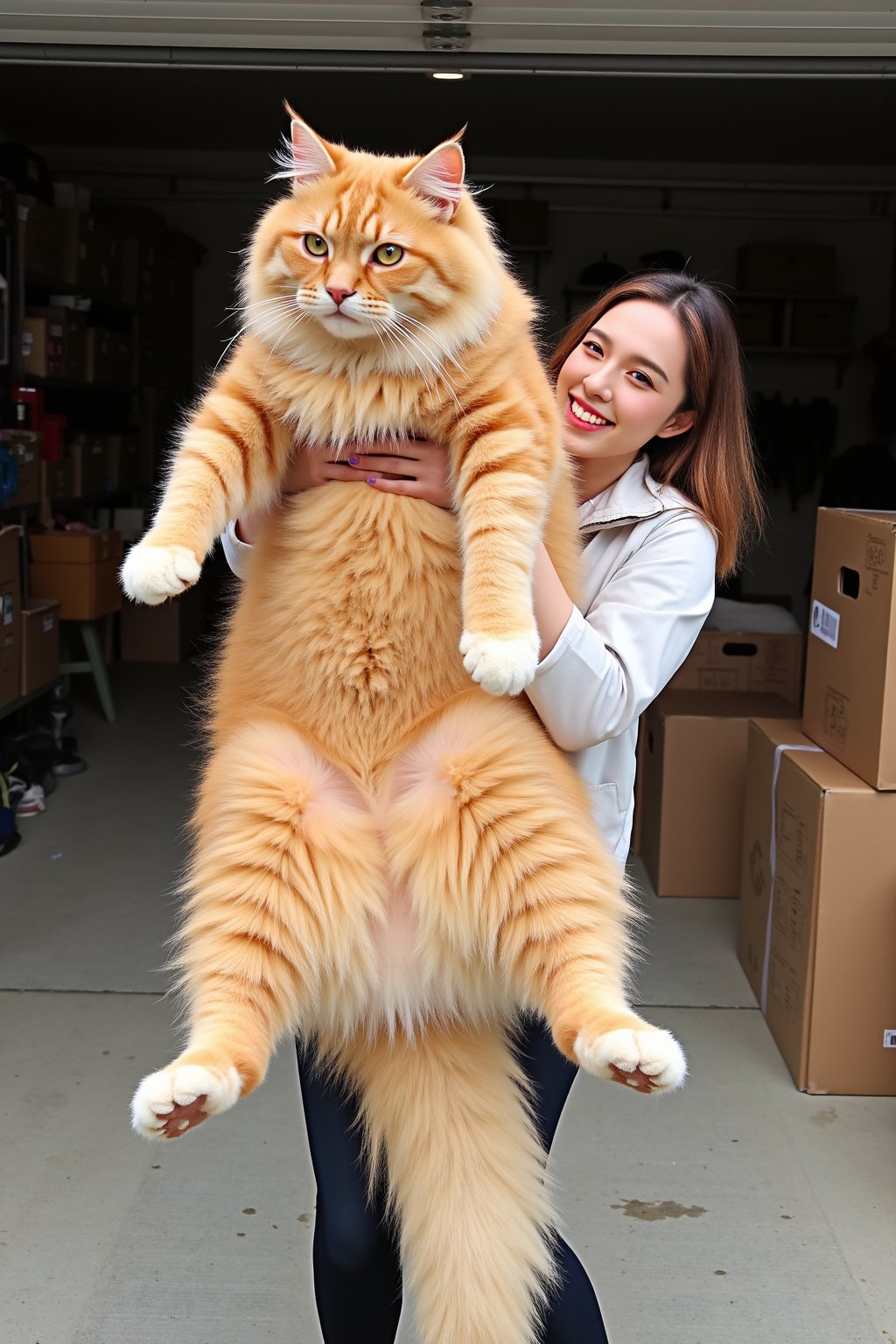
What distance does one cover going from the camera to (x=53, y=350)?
4.98 m

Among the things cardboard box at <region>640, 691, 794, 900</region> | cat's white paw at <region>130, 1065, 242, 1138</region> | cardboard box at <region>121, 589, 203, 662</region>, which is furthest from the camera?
cardboard box at <region>121, 589, 203, 662</region>

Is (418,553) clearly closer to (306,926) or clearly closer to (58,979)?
(306,926)

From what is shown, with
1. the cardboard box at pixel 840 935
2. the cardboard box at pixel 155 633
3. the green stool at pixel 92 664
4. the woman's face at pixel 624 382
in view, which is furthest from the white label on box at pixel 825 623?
the cardboard box at pixel 155 633

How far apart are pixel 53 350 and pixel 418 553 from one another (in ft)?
13.5

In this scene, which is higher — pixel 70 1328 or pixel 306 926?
pixel 306 926

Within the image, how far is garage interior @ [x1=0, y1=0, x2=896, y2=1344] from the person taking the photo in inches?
82.3

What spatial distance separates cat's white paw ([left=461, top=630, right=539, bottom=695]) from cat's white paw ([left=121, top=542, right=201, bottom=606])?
12.0 inches

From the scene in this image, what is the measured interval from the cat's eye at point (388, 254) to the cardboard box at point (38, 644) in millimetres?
3251

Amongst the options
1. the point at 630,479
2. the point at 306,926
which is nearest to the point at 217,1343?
the point at 306,926

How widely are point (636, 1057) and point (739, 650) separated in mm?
3028

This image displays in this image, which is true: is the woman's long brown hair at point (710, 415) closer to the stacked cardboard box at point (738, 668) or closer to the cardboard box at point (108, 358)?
the stacked cardboard box at point (738, 668)

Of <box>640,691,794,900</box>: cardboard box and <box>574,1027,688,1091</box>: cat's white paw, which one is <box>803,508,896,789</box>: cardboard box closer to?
<box>640,691,794,900</box>: cardboard box

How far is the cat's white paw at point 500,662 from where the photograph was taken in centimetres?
123

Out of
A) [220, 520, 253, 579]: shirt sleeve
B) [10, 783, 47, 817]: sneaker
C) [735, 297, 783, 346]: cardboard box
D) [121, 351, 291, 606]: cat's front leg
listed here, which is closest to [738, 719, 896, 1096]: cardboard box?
[220, 520, 253, 579]: shirt sleeve
